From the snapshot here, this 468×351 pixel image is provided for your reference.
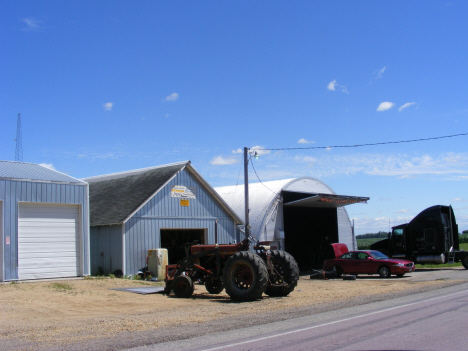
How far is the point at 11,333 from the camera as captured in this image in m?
9.55

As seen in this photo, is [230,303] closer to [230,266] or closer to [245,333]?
[230,266]

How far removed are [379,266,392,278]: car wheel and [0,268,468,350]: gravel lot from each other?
18.9ft

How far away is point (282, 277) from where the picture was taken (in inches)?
595

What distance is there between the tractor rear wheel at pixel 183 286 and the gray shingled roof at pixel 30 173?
7071 mm

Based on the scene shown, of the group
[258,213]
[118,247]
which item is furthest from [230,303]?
[258,213]

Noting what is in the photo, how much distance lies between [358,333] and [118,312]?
651cm

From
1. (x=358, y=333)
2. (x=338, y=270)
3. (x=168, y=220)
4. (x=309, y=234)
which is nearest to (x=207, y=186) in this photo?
(x=168, y=220)

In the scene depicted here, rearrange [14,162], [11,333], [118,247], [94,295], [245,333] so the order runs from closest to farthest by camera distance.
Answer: [245,333]
[11,333]
[94,295]
[14,162]
[118,247]

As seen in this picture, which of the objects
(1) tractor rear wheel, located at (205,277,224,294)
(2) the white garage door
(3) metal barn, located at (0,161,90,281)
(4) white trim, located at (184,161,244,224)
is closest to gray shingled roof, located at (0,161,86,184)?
Result: (3) metal barn, located at (0,161,90,281)

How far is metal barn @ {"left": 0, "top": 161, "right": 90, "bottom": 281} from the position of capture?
17844 mm

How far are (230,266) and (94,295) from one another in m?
4.84

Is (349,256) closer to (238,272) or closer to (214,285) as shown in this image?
(214,285)

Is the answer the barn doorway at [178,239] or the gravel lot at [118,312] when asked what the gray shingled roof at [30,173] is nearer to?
the gravel lot at [118,312]

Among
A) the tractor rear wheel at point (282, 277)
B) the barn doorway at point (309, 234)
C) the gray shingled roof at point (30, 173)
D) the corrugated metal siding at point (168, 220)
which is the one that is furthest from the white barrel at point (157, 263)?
the barn doorway at point (309, 234)
